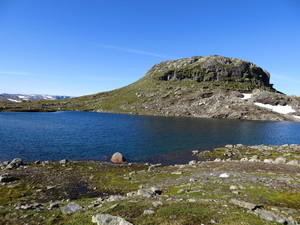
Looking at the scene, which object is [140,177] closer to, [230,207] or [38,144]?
[230,207]

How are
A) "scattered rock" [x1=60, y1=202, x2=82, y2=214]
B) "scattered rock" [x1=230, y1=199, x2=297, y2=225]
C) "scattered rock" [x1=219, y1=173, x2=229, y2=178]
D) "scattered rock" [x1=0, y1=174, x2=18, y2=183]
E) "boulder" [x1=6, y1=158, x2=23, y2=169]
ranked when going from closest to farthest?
"scattered rock" [x1=230, y1=199, x2=297, y2=225] → "scattered rock" [x1=60, y1=202, x2=82, y2=214] → "scattered rock" [x1=219, y1=173, x2=229, y2=178] → "scattered rock" [x1=0, y1=174, x2=18, y2=183] → "boulder" [x1=6, y1=158, x2=23, y2=169]

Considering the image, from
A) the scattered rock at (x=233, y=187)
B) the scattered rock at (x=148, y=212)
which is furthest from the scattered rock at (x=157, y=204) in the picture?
the scattered rock at (x=233, y=187)

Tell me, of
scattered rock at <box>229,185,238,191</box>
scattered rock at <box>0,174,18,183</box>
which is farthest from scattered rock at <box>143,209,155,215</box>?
scattered rock at <box>0,174,18,183</box>

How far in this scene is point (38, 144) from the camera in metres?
66.8

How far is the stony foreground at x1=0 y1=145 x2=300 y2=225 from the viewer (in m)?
16.9

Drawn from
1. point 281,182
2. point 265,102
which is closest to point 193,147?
point 281,182

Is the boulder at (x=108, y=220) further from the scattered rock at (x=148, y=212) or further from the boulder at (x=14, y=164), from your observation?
the boulder at (x=14, y=164)

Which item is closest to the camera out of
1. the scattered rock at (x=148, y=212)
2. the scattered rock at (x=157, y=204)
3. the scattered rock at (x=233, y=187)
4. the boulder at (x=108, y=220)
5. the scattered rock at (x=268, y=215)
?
the boulder at (x=108, y=220)

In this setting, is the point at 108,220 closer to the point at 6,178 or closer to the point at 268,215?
the point at 268,215

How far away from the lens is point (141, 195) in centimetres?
2348

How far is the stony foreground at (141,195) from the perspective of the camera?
55.4ft

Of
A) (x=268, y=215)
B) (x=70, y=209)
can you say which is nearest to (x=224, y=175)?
(x=268, y=215)

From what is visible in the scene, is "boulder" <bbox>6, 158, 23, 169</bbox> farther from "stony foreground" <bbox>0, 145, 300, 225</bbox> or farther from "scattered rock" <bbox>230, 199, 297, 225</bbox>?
"scattered rock" <bbox>230, 199, 297, 225</bbox>

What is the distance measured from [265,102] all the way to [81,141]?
174317 millimetres
